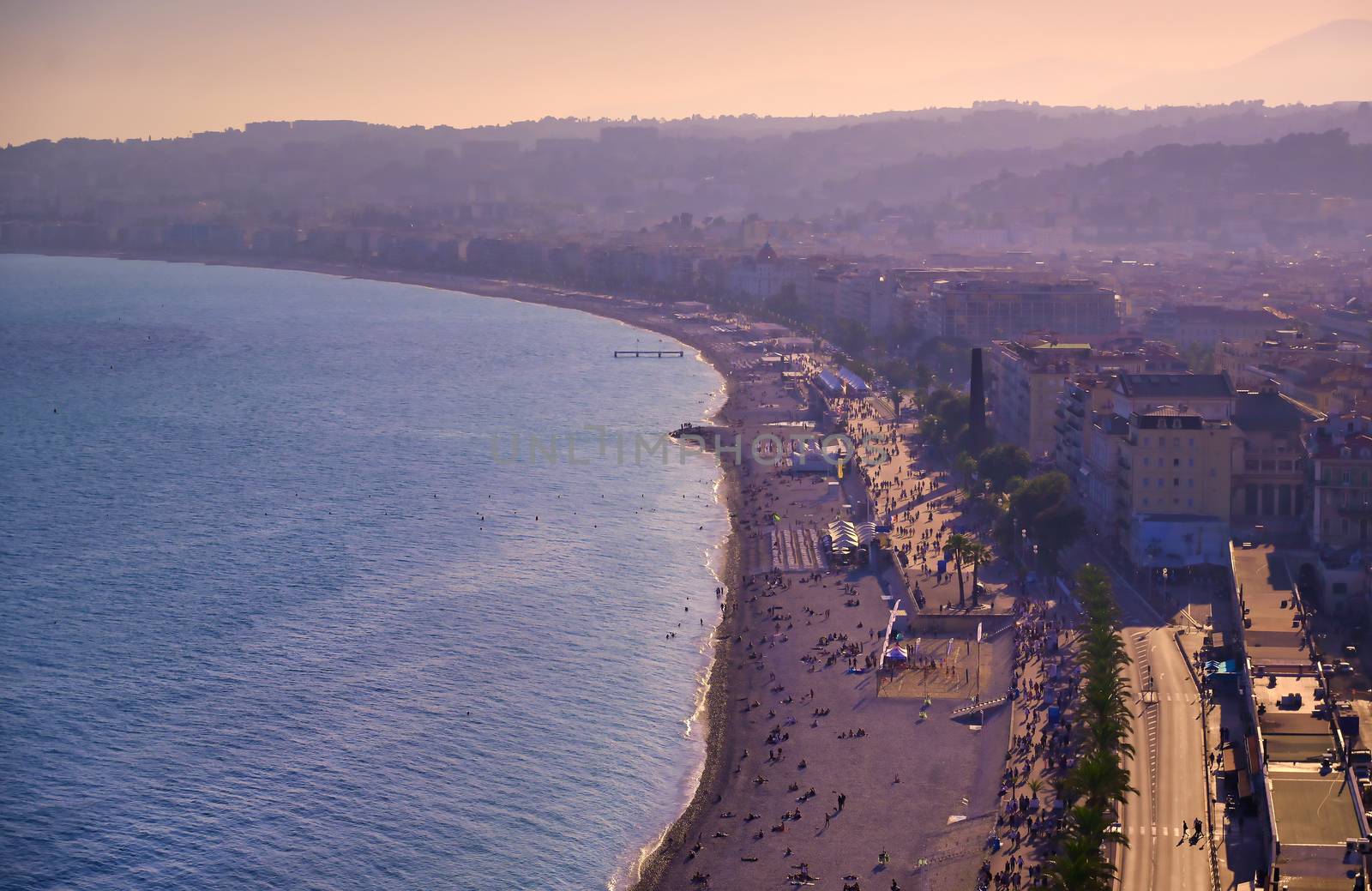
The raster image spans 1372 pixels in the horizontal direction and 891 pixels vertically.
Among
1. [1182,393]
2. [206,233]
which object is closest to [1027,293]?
[1182,393]

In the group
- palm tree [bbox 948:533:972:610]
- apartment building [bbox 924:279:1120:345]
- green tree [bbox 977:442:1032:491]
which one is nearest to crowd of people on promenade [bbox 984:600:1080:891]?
palm tree [bbox 948:533:972:610]

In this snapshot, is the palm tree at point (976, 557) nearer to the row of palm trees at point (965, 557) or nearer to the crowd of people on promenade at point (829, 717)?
the row of palm trees at point (965, 557)

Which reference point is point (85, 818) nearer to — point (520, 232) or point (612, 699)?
point (612, 699)

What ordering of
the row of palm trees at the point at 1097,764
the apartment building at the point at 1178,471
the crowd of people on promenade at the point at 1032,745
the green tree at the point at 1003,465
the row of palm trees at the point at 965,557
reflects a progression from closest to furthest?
the row of palm trees at the point at 1097,764
the crowd of people on promenade at the point at 1032,745
the row of palm trees at the point at 965,557
the apartment building at the point at 1178,471
the green tree at the point at 1003,465

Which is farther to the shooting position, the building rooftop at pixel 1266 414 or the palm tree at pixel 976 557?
the building rooftop at pixel 1266 414

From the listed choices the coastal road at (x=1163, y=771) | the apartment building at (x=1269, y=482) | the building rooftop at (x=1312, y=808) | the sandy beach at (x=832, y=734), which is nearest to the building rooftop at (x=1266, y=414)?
Answer: the apartment building at (x=1269, y=482)

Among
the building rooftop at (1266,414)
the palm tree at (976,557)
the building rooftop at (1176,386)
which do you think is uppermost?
the building rooftop at (1176,386)

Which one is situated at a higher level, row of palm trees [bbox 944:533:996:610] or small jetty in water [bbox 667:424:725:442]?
small jetty in water [bbox 667:424:725:442]

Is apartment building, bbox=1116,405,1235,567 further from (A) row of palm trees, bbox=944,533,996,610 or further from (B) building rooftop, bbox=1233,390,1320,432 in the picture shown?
(A) row of palm trees, bbox=944,533,996,610
